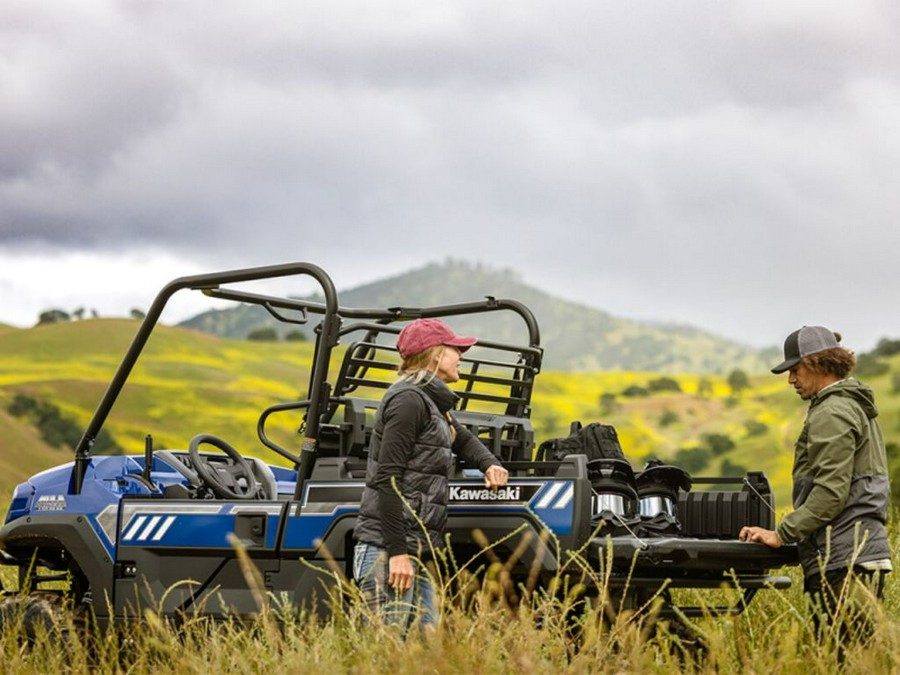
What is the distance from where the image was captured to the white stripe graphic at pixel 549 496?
228 inches

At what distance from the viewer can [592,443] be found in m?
6.56

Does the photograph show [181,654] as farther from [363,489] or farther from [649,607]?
[649,607]

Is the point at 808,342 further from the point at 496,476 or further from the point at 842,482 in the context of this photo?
the point at 496,476

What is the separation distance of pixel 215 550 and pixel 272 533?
0.38m

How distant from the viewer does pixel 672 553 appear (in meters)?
5.77

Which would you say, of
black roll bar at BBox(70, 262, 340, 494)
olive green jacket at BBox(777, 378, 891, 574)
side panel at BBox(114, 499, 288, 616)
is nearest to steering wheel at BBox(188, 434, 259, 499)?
side panel at BBox(114, 499, 288, 616)

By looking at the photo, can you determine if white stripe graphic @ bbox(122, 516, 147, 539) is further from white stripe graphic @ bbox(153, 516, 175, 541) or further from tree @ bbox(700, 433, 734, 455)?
tree @ bbox(700, 433, 734, 455)

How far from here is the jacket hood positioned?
5.69 metres

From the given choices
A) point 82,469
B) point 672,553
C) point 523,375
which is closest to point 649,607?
point 672,553

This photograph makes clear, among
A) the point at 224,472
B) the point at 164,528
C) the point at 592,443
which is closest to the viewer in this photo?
the point at 592,443

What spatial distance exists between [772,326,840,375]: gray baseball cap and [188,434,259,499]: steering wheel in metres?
2.87

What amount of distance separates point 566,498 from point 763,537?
865 millimetres

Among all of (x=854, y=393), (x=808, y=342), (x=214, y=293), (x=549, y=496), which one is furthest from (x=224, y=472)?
(x=854, y=393)

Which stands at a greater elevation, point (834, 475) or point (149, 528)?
point (834, 475)
